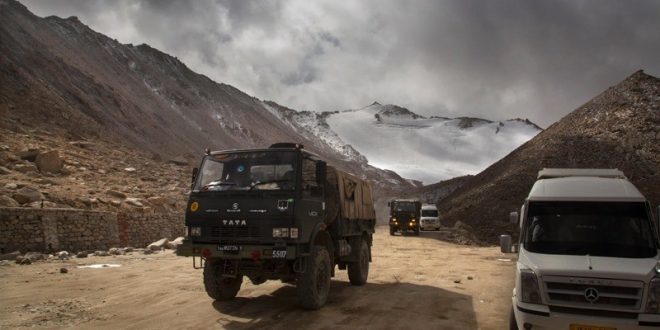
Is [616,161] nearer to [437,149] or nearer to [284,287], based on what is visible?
[284,287]

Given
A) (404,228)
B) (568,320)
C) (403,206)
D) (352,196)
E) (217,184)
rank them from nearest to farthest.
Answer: (568,320) < (217,184) < (352,196) < (404,228) < (403,206)

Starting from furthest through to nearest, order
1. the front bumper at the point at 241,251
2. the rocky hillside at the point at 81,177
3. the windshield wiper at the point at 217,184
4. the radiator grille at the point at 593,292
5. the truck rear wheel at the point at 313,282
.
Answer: the rocky hillside at the point at 81,177 < the windshield wiper at the point at 217,184 < the truck rear wheel at the point at 313,282 < the front bumper at the point at 241,251 < the radiator grille at the point at 593,292

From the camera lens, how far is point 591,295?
20.4ft

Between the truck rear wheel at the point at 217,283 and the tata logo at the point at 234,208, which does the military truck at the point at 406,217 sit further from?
the tata logo at the point at 234,208

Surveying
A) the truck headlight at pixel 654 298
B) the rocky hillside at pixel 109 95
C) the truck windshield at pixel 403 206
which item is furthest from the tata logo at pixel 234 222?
the truck windshield at pixel 403 206

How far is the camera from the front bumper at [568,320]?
5.97 meters

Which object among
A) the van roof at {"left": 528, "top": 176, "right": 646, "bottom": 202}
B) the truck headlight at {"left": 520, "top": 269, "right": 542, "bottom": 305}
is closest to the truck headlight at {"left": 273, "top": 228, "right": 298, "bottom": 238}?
the truck headlight at {"left": 520, "top": 269, "right": 542, "bottom": 305}

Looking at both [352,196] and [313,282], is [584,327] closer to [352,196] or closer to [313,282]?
[313,282]

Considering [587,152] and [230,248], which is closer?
[230,248]

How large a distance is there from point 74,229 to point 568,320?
17.5 m

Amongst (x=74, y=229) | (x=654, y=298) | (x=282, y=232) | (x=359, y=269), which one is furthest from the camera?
(x=74, y=229)

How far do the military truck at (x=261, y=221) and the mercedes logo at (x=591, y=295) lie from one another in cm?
452

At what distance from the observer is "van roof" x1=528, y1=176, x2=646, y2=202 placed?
7340 mm

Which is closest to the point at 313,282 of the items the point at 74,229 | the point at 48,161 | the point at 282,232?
the point at 282,232
